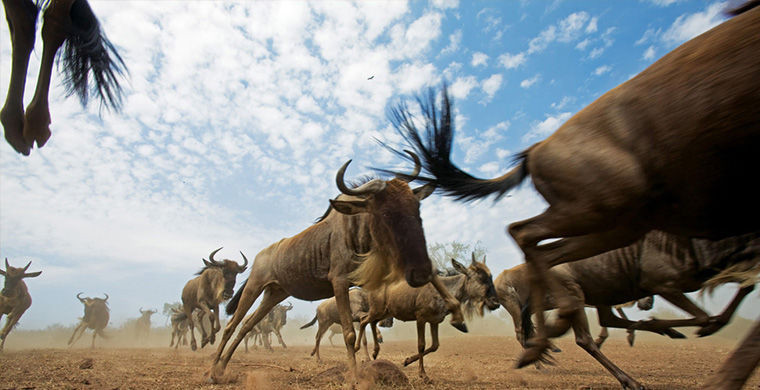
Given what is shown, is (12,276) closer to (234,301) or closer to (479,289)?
(234,301)

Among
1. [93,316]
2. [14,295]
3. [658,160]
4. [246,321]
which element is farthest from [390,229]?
[93,316]

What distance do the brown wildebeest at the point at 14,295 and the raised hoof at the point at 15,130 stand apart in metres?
18.8

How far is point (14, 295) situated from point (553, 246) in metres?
21.3

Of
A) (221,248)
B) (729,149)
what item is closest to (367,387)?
(729,149)

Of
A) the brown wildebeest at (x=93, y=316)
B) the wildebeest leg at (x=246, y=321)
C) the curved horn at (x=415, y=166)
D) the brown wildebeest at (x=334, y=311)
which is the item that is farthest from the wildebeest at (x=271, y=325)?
the curved horn at (x=415, y=166)

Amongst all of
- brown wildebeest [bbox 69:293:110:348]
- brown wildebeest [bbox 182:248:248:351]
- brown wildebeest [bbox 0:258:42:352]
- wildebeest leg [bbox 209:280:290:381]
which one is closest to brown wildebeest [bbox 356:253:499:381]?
wildebeest leg [bbox 209:280:290:381]

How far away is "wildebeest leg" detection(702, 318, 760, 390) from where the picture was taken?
1.56 metres

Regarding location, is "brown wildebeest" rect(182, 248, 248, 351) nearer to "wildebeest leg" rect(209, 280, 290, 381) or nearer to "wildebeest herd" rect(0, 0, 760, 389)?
"wildebeest leg" rect(209, 280, 290, 381)

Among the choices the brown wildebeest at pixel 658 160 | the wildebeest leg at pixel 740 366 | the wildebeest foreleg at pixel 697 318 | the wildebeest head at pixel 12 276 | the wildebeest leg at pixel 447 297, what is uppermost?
the wildebeest head at pixel 12 276

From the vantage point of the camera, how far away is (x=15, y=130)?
6.68ft

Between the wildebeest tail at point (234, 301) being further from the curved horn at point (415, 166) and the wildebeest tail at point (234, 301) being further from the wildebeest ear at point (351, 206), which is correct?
the curved horn at point (415, 166)

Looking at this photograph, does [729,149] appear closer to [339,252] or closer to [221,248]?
[339,252]

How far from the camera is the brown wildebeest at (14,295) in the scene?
15.6m

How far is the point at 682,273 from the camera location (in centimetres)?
500
